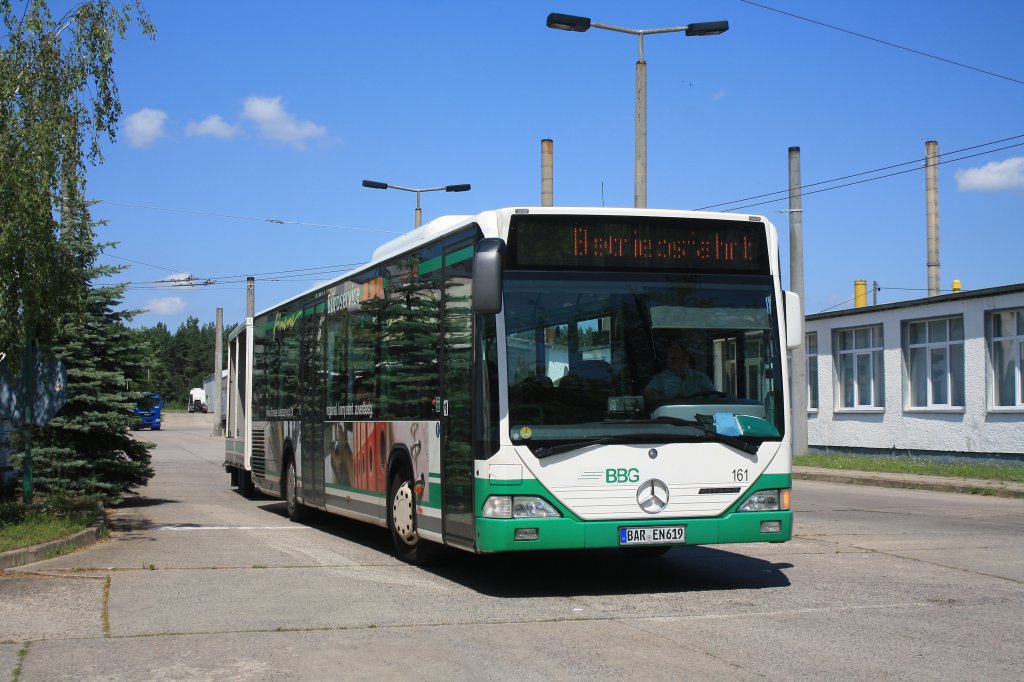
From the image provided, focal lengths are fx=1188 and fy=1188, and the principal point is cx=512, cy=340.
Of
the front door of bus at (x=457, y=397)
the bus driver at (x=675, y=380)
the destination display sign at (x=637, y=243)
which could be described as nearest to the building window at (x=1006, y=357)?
the destination display sign at (x=637, y=243)

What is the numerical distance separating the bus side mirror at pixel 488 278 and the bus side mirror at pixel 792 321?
104 inches

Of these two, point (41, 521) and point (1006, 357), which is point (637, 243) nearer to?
point (41, 521)

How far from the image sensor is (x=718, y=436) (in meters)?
9.56

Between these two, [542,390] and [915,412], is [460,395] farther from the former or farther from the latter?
[915,412]

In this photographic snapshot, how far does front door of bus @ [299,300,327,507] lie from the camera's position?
14.7 meters

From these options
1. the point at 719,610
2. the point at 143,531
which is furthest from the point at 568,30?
the point at 719,610

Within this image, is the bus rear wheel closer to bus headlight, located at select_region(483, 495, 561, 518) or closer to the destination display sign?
bus headlight, located at select_region(483, 495, 561, 518)

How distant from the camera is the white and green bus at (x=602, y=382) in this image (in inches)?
360

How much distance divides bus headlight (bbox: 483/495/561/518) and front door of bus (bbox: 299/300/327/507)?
5.79m

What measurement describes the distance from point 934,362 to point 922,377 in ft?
2.27

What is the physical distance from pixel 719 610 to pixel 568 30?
14.9m

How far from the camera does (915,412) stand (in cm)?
3253

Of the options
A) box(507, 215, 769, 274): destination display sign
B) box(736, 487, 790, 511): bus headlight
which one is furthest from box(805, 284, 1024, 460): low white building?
box(736, 487, 790, 511): bus headlight

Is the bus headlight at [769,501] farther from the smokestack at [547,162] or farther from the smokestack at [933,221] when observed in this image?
the smokestack at [933,221]
